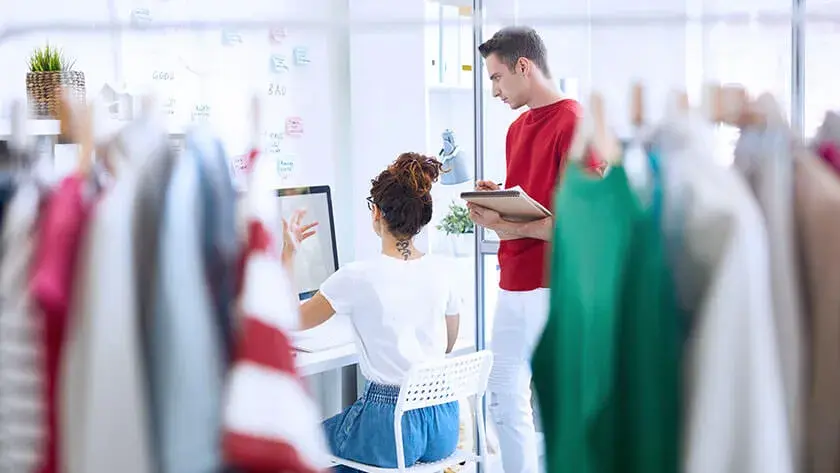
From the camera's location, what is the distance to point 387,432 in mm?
2807

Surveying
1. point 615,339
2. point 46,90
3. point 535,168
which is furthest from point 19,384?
point 535,168

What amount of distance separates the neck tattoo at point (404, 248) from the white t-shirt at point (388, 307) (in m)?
0.02

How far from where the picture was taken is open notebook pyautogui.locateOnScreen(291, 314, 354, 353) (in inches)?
127

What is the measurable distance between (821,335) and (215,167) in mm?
616

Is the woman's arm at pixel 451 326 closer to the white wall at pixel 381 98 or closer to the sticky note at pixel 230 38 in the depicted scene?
the white wall at pixel 381 98

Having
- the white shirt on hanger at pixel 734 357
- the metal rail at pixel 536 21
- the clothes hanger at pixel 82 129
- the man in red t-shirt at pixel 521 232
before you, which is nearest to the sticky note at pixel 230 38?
the man in red t-shirt at pixel 521 232

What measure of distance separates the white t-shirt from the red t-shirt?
0.24 metres

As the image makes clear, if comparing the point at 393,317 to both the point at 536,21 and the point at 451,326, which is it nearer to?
the point at 451,326

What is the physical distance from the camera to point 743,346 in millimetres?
919

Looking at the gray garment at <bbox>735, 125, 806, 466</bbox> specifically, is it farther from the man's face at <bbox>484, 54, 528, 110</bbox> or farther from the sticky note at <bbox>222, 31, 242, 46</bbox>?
the sticky note at <bbox>222, 31, 242, 46</bbox>

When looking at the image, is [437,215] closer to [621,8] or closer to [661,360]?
[621,8]

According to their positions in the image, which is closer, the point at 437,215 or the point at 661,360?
the point at 661,360

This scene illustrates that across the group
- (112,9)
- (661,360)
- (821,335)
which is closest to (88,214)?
(661,360)

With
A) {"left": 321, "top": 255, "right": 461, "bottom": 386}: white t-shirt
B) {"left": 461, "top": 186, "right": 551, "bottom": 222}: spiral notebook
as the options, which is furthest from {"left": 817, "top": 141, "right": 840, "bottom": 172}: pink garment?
{"left": 321, "top": 255, "right": 461, "bottom": 386}: white t-shirt
